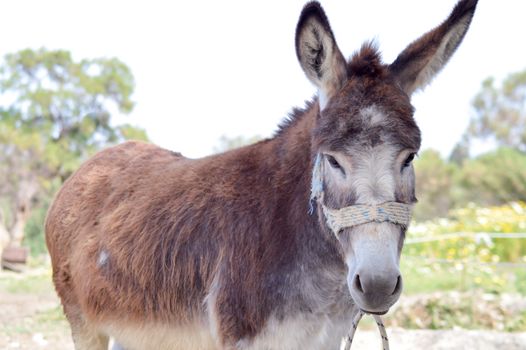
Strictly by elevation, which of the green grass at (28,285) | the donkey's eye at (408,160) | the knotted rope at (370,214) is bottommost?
the green grass at (28,285)

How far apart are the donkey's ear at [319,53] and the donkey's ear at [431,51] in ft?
0.96

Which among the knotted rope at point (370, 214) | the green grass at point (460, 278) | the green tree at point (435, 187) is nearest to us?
the knotted rope at point (370, 214)

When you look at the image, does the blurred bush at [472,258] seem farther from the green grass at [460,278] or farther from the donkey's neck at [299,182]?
the donkey's neck at [299,182]

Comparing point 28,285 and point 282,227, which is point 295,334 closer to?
point 282,227

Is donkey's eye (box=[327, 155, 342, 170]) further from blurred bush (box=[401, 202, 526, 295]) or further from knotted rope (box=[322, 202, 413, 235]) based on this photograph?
blurred bush (box=[401, 202, 526, 295])

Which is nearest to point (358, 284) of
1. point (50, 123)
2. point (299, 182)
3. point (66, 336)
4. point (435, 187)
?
point (299, 182)

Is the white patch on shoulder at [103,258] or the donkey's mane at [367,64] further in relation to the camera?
the white patch on shoulder at [103,258]

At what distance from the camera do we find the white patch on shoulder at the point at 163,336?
10.9 ft

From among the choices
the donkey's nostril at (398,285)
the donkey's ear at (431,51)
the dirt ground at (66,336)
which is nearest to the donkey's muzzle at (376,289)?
the donkey's nostril at (398,285)

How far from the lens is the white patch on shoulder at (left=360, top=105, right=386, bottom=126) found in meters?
2.57

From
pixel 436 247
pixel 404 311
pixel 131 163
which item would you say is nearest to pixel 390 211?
pixel 131 163

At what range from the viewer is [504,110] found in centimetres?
4862

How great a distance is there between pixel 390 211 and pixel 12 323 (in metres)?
7.81

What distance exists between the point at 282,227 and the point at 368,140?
0.78m
